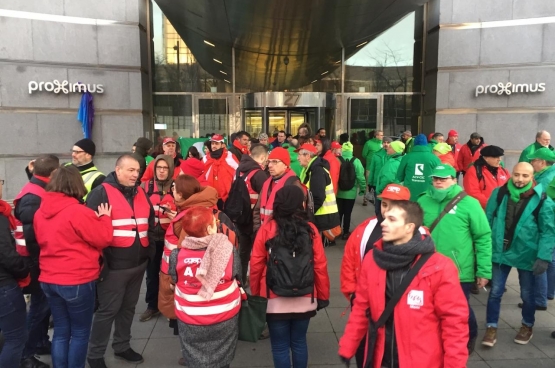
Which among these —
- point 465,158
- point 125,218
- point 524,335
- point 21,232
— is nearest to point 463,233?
point 524,335

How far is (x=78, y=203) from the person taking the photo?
3.40 metres

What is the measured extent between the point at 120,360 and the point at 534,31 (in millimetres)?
13221

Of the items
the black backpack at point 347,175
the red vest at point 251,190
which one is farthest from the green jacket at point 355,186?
the red vest at point 251,190

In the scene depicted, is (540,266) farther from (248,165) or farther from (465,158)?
(465,158)

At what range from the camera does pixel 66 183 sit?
10.9 feet

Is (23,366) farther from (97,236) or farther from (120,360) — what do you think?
(97,236)

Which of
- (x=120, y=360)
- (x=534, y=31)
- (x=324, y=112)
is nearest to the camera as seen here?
(x=120, y=360)

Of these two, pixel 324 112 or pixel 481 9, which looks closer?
pixel 481 9

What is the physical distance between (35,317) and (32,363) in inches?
16.0

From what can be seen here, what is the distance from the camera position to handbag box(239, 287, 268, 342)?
10.5 ft

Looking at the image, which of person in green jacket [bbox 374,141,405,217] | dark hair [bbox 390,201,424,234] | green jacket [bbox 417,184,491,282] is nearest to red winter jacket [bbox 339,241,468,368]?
dark hair [bbox 390,201,424,234]

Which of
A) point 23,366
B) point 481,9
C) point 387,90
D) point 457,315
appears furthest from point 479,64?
point 23,366

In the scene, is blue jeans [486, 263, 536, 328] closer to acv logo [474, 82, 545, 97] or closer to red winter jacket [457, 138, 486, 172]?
red winter jacket [457, 138, 486, 172]

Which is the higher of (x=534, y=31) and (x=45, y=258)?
(x=534, y=31)
